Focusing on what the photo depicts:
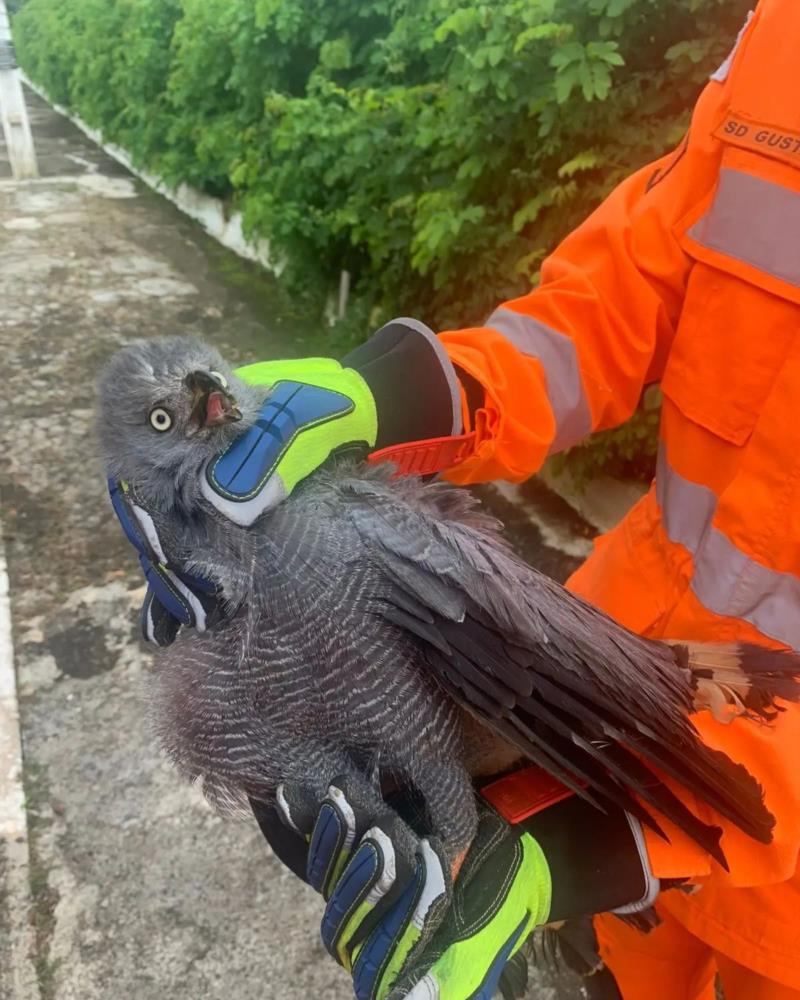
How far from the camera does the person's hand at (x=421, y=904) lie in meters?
1.37

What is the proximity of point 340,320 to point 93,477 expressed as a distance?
2199mm

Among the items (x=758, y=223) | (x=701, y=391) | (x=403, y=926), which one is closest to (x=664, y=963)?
(x=403, y=926)

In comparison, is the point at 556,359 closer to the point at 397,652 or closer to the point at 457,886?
the point at 397,652

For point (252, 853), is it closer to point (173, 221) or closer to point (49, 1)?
point (173, 221)

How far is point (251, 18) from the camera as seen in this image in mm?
5703

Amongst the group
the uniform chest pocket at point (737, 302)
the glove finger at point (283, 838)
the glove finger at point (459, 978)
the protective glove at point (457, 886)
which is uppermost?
the uniform chest pocket at point (737, 302)

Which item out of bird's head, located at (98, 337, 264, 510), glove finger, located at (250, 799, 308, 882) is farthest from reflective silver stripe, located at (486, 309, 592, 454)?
glove finger, located at (250, 799, 308, 882)

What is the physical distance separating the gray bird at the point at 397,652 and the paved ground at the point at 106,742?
0.33 metres

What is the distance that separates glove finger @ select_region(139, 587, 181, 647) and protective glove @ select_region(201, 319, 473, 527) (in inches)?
16.5

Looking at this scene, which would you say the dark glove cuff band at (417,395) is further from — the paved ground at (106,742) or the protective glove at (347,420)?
the paved ground at (106,742)

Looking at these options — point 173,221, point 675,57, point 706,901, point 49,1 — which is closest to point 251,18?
point 173,221

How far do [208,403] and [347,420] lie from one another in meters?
0.25

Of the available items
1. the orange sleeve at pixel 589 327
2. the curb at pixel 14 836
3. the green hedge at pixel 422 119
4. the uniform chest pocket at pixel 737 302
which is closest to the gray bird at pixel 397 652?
the orange sleeve at pixel 589 327

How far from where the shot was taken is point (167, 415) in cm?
138
